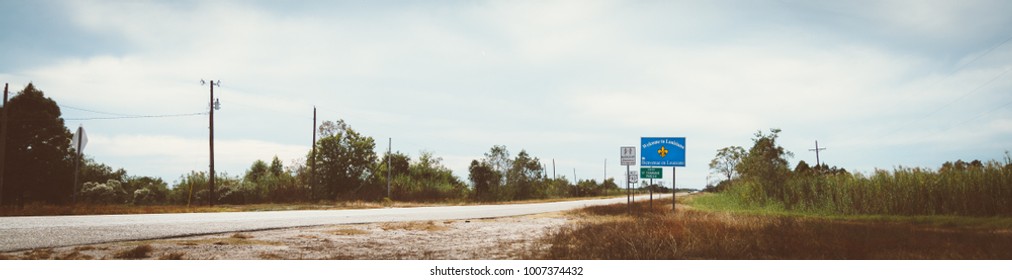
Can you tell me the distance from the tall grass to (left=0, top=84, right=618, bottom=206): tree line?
28.8 metres

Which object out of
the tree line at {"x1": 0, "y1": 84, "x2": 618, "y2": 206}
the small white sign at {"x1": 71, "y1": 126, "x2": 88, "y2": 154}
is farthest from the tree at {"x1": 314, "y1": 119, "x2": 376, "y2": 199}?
the small white sign at {"x1": 71, "y1": 126, "x2": 88, "y2": 154}

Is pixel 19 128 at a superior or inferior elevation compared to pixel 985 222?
superior

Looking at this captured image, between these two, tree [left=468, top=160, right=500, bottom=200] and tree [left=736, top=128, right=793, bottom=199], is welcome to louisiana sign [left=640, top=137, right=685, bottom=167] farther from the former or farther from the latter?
tree [left=468, top=160, right=500, bottom=200]

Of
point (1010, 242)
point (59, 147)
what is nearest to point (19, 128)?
point (59, 147)

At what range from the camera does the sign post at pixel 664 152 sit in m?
17.9

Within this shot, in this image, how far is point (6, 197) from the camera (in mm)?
23422

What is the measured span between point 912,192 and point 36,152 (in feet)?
113

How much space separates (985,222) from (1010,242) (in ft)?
20.0

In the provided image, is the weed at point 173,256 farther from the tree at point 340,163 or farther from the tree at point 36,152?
the tree at point 340,163

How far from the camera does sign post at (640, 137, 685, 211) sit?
58.6 feet

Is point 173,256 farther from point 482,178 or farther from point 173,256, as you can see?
point 482,178

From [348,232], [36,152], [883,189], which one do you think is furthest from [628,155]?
[36,152]

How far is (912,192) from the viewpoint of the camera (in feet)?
53.1
